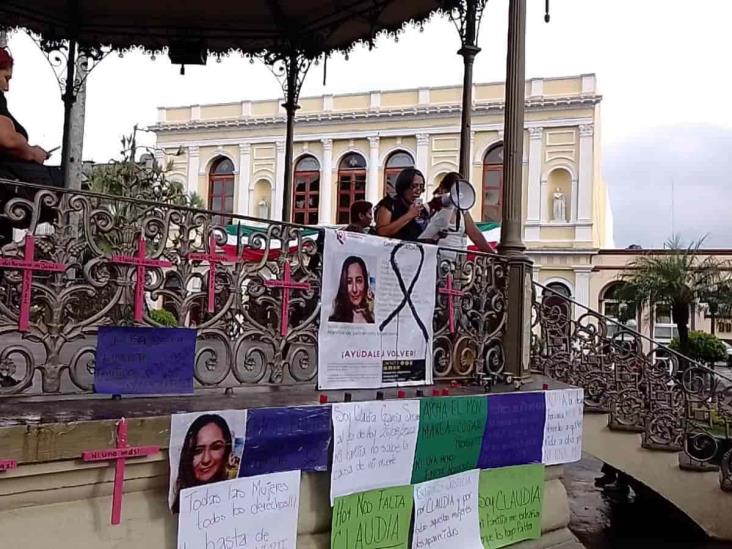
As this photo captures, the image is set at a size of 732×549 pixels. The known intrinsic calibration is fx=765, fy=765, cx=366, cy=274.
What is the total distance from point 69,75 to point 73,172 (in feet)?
7.83

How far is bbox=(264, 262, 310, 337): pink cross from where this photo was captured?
482cm

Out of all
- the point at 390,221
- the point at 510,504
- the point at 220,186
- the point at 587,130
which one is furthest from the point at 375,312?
the point at 220,186

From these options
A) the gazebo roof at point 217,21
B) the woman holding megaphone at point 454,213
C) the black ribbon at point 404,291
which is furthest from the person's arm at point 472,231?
the gazebo roof at point 217,21

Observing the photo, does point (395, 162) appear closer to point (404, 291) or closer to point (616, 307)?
point (616, 307)

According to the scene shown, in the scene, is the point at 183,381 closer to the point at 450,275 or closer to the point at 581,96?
the point at 450,275

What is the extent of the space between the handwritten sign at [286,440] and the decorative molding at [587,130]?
30891mm

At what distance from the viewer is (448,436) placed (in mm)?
5492

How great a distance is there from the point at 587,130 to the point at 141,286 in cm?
3153

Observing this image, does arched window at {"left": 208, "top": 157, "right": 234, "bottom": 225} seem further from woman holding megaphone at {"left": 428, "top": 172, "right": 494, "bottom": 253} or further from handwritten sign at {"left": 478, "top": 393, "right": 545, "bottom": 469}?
handwritten sign at {"left": 478, "top": 393, "right": 545, "bottom": 469}

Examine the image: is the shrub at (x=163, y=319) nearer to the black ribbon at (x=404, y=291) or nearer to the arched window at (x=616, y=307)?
the black ribbon at (x=404, y=291)

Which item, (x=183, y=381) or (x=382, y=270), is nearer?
(x=183, y=381)

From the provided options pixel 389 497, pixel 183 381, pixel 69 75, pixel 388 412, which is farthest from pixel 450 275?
pixel 69 75

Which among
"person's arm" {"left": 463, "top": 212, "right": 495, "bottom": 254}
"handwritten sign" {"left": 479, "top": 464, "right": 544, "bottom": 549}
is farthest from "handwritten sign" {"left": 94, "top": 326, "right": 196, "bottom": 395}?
"person's arm" {"left": 463, "top": 212, "right": 495, "bottom": 254}

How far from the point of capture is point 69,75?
10.5m
